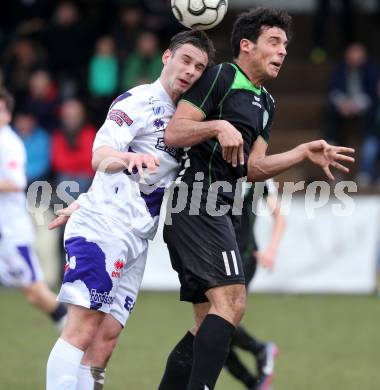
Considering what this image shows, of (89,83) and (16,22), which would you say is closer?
(89,83)

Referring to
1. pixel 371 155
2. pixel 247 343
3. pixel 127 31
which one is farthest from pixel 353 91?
pixel 247 343

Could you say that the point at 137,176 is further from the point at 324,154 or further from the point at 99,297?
the point at 324,154

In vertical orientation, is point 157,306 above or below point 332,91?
below

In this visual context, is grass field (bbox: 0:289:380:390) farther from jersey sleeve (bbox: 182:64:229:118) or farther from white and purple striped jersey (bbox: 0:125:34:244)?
jersey sleeve (bbox: 182:64:229:118)

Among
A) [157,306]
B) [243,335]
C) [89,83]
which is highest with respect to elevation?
[89,83]

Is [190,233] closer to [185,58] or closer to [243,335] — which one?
[185,58]

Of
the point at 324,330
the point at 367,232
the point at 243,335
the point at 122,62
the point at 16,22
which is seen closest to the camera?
the point at 243,335

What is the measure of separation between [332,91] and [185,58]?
992 centimetres

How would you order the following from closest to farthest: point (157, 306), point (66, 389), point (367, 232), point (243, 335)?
1. point (66, 389)
2. point (243, 335)
3. point (157, 306)
4. point (367, 232)

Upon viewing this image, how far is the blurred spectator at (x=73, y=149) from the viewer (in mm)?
13828

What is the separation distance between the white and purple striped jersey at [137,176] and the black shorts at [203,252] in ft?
0.61

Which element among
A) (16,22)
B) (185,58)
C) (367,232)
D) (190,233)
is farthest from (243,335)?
(16,22)

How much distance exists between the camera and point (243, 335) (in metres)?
7.36

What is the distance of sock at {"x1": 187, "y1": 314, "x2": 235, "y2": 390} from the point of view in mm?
5492
